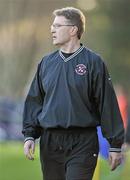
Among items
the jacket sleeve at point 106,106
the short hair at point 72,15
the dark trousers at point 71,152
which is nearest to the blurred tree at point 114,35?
the short hair at point 72,15

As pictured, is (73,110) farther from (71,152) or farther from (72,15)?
(72,15)

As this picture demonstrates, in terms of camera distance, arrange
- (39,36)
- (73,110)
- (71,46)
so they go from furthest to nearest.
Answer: (39,36), (71,46), (73,110)

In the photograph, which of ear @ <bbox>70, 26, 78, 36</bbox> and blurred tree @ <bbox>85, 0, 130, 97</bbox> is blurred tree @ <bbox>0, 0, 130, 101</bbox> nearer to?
blurred tree @ <bbox>85, 0, 130, 97</bbox>

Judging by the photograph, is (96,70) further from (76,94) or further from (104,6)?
(104,6)

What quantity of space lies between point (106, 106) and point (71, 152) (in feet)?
1.30

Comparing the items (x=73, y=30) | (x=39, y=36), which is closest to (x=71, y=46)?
(x=73, y=30)

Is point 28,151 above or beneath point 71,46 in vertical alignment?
beneath

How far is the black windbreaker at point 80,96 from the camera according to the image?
14.8ft

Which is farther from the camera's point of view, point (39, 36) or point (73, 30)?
point (39, 36)

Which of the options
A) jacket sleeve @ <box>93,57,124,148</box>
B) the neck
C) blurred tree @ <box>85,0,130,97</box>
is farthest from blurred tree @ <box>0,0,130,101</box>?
jacket sleeve @ <box>93,57,124,148</box>

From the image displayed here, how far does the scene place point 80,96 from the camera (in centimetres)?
450

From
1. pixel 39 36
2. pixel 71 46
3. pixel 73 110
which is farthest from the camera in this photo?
pixel 39 36

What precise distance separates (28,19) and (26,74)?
0.64 meters

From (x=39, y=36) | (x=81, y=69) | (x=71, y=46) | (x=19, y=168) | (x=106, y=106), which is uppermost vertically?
(x=71, y=46)
